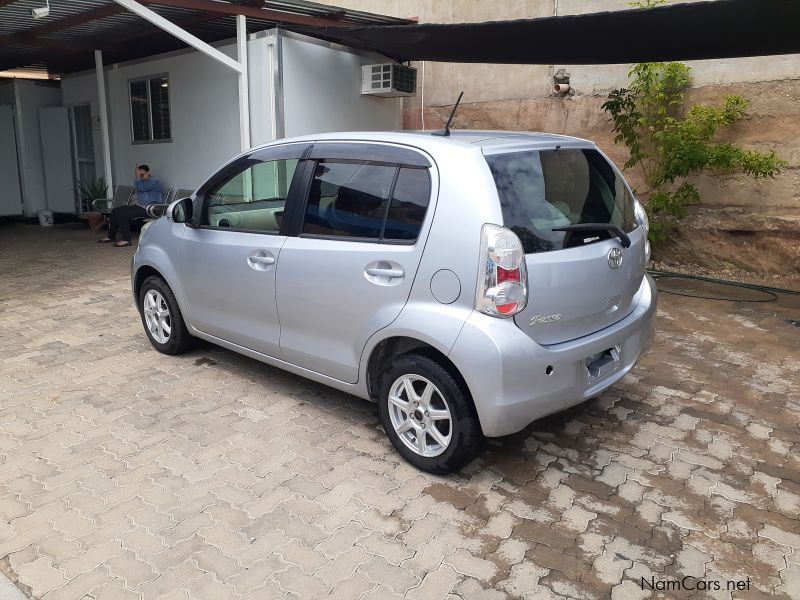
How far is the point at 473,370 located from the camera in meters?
2.88

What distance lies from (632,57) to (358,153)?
157 inches

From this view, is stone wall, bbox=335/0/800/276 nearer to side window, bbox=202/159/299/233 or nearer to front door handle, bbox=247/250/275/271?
side window, bbox=202/159/299/233

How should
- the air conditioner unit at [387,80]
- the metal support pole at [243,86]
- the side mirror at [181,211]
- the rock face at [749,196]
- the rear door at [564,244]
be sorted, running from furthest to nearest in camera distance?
the air conditioner unit at [387,80]
the metal support pole at [243,86]
the rock face at [749,196]
the side mirror at [181,211]
the rear door at [564,244]

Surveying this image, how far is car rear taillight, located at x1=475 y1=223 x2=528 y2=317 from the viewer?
286 cm

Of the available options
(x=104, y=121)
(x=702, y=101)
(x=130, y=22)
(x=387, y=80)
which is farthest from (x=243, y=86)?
(x=702, y=101)

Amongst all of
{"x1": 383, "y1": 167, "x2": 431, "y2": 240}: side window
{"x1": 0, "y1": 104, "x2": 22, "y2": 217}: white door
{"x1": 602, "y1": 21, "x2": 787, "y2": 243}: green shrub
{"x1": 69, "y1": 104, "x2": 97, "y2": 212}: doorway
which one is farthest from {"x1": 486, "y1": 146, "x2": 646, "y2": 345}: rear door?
{"x1": 0, "y1": 104, "x2": 22, "y2": 217}: white door

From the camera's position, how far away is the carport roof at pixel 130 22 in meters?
7.62

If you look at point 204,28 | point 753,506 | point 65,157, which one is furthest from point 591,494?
point 65,157

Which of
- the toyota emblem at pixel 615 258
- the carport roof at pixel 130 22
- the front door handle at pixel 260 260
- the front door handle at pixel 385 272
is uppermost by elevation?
the carport roof at pixel 130 22

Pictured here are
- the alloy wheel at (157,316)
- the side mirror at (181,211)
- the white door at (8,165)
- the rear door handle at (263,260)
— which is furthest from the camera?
the white door at (8,165)

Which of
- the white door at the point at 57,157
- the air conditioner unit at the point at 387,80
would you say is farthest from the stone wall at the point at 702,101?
the white door at the point at 57,157

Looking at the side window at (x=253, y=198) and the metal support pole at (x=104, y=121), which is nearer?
the side window at (x=253, y=198)

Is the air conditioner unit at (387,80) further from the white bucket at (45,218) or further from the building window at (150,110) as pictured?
the white bucket at (45,218)

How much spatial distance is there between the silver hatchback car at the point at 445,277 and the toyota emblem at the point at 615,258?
0.04 ft
